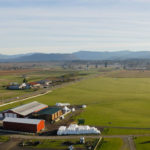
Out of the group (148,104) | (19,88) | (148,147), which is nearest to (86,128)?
(148,147)

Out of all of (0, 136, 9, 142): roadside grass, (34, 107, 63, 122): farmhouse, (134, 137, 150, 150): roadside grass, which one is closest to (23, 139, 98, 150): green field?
(0, 136, 9, 142): roadside grass

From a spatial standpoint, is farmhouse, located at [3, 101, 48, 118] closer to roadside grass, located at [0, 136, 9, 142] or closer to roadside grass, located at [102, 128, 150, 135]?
roadside grass, located at [0, 136, 9, 142]

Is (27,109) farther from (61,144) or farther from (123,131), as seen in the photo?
(123,131)

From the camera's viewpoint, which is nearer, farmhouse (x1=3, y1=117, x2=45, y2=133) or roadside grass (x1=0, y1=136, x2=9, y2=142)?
roadside grass (x1=0, y1=136, x2=9, y2=142)

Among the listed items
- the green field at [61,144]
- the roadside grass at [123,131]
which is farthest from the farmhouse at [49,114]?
the roadside grass at [123,131]

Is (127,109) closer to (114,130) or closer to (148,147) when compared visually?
A: (114,130)

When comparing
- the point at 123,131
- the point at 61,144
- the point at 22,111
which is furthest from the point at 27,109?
the point at 123,131
